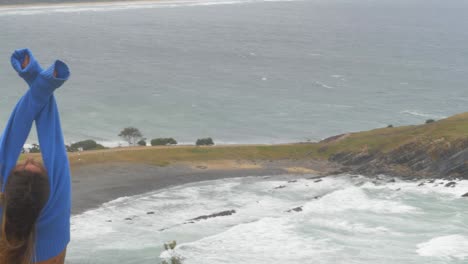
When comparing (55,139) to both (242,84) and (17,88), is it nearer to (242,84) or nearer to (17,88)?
(17,88)

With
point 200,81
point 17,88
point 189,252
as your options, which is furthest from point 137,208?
point 200,81

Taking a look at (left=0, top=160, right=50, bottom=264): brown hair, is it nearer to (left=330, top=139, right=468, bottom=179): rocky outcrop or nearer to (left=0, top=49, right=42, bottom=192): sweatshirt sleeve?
(left=0, top=49, right=42, bottom=192): sweatshirt sleeve

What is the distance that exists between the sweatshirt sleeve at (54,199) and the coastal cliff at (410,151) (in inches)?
2049

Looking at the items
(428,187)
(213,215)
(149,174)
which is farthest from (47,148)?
(149,174)

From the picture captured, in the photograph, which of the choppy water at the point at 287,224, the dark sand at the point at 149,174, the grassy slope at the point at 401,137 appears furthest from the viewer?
the grassy slope at the point at 401,137

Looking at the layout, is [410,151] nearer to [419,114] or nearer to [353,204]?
[353,204]

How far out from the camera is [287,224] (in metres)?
40.8

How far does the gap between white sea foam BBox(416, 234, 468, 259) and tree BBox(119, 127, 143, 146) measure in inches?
1721

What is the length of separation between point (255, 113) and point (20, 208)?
308 feet

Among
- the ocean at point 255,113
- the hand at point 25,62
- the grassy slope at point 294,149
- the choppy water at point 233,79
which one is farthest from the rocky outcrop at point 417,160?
the hand at point 25,62

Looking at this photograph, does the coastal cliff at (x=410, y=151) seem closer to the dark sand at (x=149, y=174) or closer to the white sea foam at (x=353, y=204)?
the dark sand at (x=149, y=174)

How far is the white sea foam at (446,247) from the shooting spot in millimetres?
34562

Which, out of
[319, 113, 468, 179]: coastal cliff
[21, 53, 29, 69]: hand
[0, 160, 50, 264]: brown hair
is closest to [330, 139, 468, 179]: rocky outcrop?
[319, 113, 468, 179]: coastal cliff

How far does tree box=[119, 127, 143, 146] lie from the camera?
75938 mm
